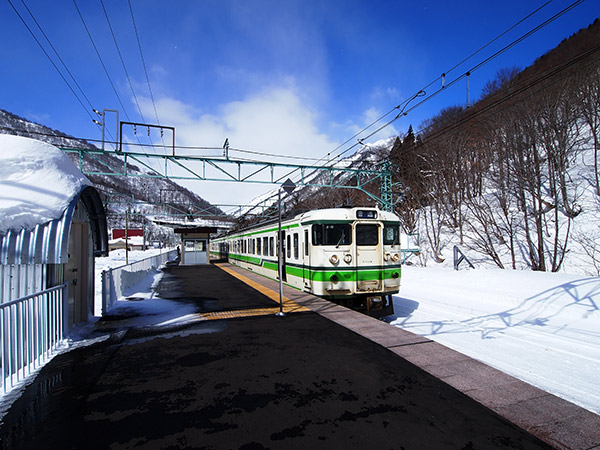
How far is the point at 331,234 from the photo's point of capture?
8883 millimetres

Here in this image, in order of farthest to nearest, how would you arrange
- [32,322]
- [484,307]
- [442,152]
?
[442,152], [484,307], [32,322]

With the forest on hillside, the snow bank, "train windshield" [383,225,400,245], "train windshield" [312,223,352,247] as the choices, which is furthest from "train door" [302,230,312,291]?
the snow bank

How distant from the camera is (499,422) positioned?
3215mm

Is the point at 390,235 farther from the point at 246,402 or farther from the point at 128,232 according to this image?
the point at 128,232

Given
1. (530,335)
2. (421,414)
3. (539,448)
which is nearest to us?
(539,448)

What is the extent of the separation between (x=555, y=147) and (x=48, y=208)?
20.7 m

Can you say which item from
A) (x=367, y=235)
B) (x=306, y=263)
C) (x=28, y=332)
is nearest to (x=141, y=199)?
(x=306, y=263)

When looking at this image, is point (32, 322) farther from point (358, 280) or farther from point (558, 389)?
point (558, 389)

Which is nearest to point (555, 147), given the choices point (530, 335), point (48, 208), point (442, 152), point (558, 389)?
point (442, 152)

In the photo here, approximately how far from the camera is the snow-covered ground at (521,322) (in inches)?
215

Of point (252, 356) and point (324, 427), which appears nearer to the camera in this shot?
point (324, 427)

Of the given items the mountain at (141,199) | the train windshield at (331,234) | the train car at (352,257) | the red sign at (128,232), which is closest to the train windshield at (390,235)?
the train car at (352,257)

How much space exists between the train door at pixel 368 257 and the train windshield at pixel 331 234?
332 millimetres

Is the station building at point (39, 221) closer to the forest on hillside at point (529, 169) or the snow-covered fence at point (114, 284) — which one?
the snow-covered fence at point (114, 284)
